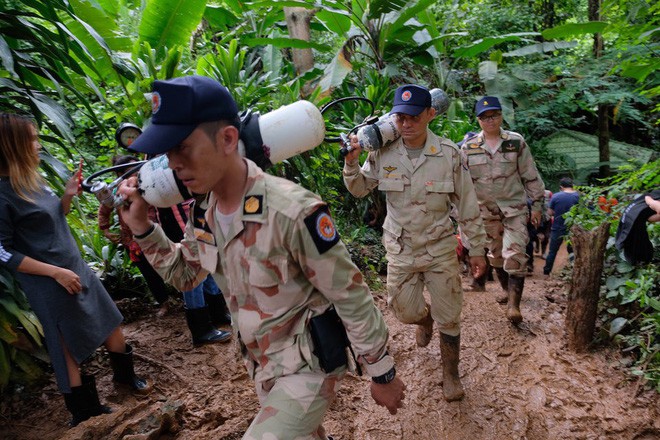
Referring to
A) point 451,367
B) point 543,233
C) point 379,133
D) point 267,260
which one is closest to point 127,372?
point 267,260

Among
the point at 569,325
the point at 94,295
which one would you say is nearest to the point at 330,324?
the point at 94,295

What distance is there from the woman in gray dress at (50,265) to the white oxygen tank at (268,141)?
36.5 inches

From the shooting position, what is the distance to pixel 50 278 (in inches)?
110

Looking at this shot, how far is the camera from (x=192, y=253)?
7.29 ft

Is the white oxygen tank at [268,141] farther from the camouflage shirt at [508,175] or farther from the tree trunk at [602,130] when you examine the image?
the tree trunk at [602,130]

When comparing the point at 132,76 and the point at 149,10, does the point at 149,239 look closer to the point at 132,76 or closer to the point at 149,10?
the point at 132,76

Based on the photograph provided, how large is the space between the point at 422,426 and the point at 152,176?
104 inches

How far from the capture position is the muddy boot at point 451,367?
11.8ft

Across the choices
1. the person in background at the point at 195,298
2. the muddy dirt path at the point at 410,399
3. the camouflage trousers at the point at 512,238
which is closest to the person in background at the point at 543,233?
the camouflage trousers at the point at 512,238

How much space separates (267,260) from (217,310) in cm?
291

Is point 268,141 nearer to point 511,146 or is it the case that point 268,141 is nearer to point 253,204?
point 253,204

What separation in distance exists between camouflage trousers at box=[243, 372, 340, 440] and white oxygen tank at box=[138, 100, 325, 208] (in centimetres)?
89

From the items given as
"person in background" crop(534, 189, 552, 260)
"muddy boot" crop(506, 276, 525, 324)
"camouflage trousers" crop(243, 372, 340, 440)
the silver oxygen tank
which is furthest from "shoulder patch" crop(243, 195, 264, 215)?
"person in background" crop(534, 189, 552, 260)

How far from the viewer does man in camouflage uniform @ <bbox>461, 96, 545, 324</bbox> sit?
4844 mm
